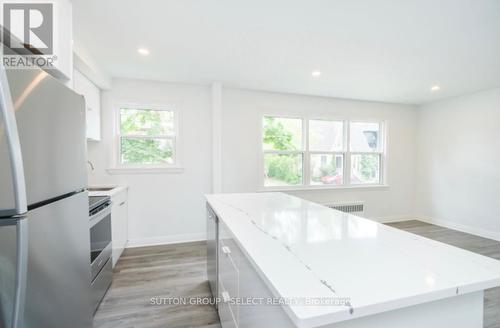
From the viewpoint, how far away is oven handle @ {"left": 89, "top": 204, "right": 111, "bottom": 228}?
187 cm

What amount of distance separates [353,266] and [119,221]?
2851 millimetres

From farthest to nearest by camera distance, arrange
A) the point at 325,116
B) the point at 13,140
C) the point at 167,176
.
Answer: the point at 325,116 → the point at 167,176 → the point at 13,140

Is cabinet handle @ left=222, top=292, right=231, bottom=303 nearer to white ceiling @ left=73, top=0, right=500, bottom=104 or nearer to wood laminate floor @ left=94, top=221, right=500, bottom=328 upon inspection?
wood laminate floor @ left=94, top=221, right=500, bottom=328

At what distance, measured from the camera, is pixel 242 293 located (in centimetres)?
112

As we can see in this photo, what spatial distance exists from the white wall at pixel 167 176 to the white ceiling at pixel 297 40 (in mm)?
263

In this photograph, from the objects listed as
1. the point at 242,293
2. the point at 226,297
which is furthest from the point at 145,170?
the point at 242,293

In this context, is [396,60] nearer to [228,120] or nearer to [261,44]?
[261,44]

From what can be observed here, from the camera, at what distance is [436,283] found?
0.75 metres

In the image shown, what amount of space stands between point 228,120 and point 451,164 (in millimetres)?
4328

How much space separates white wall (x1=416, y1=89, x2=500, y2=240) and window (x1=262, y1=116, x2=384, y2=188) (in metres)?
0.99

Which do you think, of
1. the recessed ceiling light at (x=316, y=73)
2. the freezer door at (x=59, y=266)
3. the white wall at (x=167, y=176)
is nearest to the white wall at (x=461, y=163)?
the recessed ceiling light at (x=316, y=73)

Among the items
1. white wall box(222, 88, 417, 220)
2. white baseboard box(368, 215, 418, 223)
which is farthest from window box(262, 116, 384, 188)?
white baseboard box(368, 215, 418, 223)

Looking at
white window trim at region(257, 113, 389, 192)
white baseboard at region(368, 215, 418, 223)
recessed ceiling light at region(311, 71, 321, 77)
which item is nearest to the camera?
recessed ceiling light at region(311, 71, 321, 77)

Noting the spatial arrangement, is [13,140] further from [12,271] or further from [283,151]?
[283,151]
